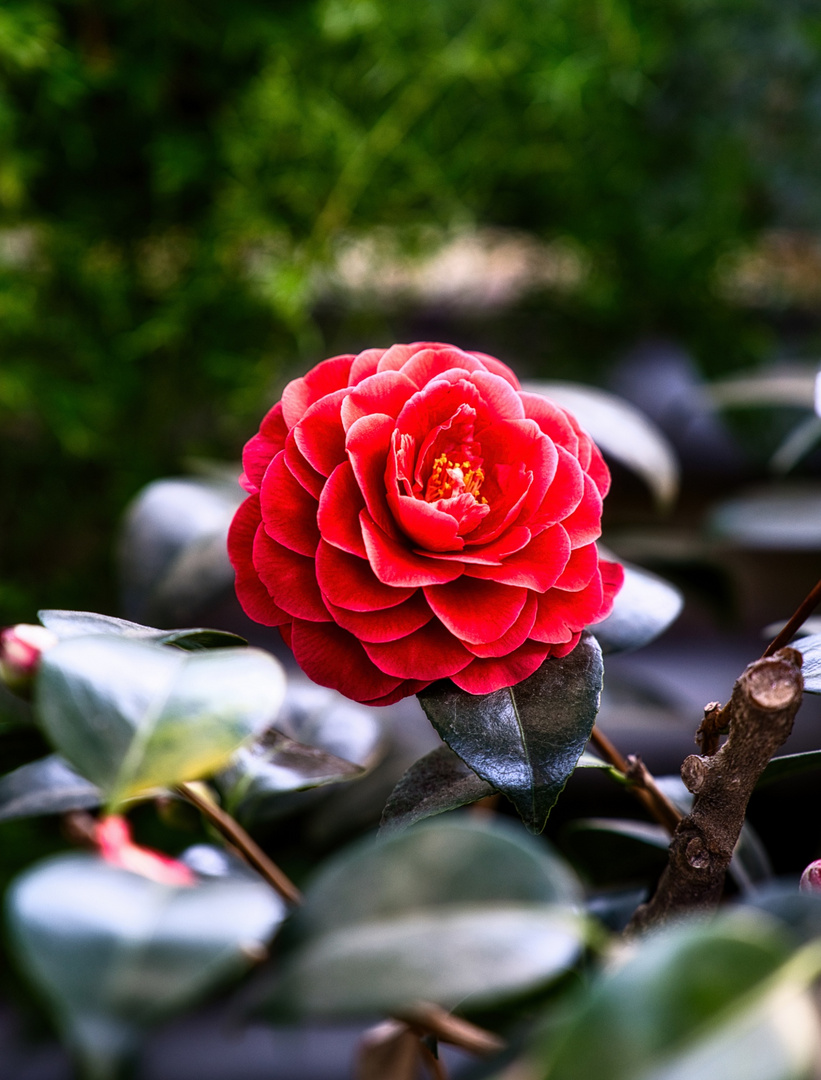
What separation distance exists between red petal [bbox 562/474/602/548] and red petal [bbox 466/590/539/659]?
3 cm

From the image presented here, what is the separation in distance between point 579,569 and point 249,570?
112 mm

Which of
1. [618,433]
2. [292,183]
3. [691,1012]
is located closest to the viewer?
[691,1012]

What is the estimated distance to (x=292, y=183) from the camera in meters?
0.71

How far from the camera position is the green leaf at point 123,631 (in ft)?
0.87

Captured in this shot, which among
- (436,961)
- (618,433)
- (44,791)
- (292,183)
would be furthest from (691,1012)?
(292,183)

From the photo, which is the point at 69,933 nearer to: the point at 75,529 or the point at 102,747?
the point at 102,747

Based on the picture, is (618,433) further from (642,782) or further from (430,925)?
(430,925)

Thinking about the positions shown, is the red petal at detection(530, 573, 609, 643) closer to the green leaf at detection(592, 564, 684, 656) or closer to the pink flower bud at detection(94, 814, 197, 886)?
the green leaf at detection(592, 564, 684, 656)

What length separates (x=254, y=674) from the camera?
22cm

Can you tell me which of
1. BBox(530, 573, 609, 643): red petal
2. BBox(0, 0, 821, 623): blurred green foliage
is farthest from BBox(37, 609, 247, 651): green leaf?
BBox(0, 0, 821, 623): blurred green foliage

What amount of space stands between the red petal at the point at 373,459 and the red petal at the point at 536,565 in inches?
1.3

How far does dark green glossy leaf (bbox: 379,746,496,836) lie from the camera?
0.28 metres

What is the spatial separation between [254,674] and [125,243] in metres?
0.68

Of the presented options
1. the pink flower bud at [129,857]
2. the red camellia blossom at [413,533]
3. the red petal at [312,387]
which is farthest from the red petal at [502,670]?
the pink flower bud at [129,857]
